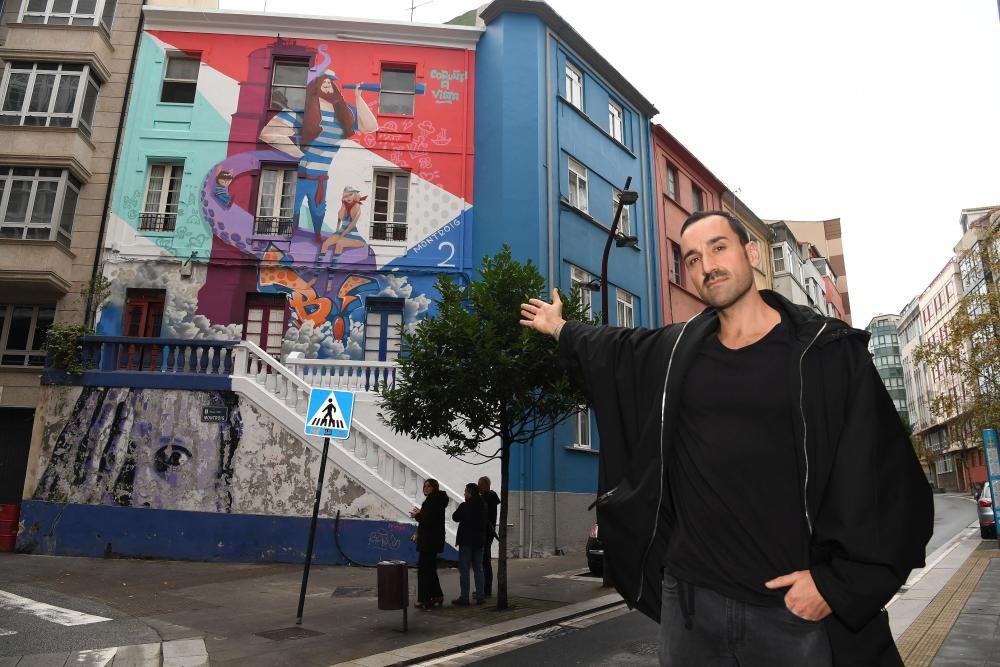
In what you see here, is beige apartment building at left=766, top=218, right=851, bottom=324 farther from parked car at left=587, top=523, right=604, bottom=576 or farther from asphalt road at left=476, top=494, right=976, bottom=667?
asphalt road at left=476, top=494, right=976, bottom=667

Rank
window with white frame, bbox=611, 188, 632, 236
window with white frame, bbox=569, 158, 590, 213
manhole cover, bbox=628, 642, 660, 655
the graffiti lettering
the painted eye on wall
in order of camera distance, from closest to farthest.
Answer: manhole cover, bbox=628, 642, 660, 655, the graffiti lettering, the painted eye on wall, window with white frame, bbox=569, 158, 590, 213, window with white frame, bbox=611, 188, 632, 236

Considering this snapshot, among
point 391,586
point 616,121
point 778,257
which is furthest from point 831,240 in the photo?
point 391,586

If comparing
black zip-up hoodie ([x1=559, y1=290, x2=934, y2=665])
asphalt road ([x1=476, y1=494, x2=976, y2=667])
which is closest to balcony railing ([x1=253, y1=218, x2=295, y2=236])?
asphalt road ([x1=476, y1=494, x2=976, y2=667])

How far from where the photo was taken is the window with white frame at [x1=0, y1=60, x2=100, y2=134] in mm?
16875

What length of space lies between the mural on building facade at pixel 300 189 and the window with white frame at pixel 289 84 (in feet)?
0.13

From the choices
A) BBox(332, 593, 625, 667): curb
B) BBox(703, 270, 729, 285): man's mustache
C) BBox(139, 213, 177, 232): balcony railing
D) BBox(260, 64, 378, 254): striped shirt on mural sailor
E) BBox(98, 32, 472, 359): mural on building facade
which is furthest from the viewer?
BBox(260, 64, 378, 254): striped shirt on mural sailor

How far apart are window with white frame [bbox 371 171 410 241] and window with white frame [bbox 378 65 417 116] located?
1983mm

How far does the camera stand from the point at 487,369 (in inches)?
360

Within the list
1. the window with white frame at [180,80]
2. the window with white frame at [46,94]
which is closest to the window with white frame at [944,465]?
the window with white frame at [180,80]

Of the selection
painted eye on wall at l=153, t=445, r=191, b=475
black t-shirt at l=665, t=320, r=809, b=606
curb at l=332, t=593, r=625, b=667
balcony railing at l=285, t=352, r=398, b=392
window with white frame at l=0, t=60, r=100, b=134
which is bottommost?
curb at l=332, t=593, r=625, b=667

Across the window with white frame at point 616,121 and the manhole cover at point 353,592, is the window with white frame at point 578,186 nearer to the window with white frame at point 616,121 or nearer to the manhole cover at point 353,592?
the window with white frame at point 616,121

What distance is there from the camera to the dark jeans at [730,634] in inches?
70.6

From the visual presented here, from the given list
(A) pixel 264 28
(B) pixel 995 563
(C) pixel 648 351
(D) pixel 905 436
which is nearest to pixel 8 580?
(C) pixel 648 351

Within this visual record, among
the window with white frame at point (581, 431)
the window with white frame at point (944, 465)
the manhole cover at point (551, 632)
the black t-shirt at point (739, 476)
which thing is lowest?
the manhole cover at point (551, 632)
